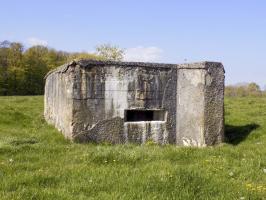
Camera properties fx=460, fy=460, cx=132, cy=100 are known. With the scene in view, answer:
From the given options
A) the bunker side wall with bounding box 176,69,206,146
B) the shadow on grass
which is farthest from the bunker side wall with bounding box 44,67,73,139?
the shadow on grass

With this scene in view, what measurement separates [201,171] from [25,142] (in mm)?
4381

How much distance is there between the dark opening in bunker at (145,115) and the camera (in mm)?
12055

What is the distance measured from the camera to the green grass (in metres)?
5.98

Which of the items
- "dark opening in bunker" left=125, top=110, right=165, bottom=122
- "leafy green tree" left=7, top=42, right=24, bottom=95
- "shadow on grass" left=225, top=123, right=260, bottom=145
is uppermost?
"leafy green tree" left=7, top=42, right=24, bottom=95

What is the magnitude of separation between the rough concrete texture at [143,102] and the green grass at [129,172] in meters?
1.59

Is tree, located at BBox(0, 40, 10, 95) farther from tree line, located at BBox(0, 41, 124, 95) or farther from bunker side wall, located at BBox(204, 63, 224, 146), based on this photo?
bunker side wall, located at BBox(204, 63, 224, 146)

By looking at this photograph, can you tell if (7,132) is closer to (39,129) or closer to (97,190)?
(39,129)

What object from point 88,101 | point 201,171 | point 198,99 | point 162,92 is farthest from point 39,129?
point 201,171

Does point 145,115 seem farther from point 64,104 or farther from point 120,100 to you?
point 64,104

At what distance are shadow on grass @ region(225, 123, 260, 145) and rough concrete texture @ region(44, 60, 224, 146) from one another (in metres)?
0.99

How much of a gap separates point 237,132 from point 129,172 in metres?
6.89

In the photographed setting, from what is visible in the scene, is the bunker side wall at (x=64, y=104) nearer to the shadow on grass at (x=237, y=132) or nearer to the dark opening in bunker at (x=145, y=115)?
the dark opening in bunker at (x=145, y=115)

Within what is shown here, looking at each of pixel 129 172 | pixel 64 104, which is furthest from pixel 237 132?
pixel 129 172

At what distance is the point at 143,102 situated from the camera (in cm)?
1176
